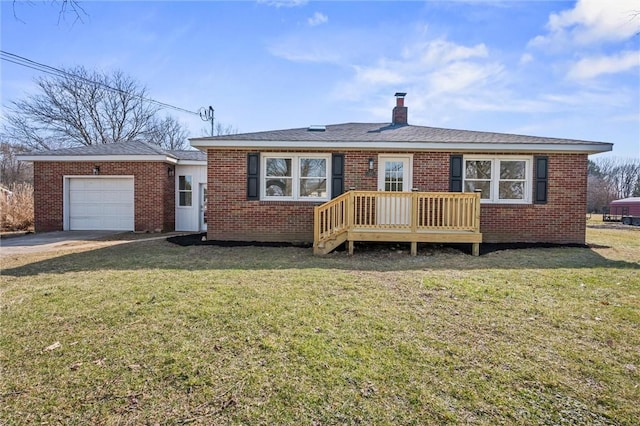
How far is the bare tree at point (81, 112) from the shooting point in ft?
79.3

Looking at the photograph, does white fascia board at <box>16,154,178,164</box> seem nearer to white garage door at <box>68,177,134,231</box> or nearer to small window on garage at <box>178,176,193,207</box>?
white garage door at <box>68,177,134,231</box>

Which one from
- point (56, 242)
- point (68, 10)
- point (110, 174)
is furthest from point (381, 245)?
point (110, 174)

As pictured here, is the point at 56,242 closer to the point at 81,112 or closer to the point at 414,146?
the point at 414,146

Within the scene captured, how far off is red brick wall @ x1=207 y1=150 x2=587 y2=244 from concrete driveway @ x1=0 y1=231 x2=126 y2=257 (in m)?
3.65

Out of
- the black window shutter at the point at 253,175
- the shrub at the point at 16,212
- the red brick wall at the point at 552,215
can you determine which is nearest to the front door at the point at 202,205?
the black window shutter at the point at 253,175

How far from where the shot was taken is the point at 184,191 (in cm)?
1285

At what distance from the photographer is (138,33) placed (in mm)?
9750

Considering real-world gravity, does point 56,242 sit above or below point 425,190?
below

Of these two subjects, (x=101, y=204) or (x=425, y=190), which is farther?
(x=101, y=204)

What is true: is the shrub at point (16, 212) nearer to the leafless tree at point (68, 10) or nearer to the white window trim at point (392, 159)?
the leafless tree at point (68, 10)

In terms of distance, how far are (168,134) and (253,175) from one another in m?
26.6

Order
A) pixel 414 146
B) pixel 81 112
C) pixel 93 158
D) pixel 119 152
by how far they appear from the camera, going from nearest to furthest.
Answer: pixel 414 146, pixel 93 158, pixel 119 152, pixel 81 112

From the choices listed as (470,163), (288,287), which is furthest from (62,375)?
(470,163)

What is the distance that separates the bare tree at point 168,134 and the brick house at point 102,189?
18452mm
